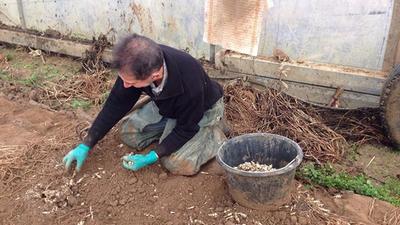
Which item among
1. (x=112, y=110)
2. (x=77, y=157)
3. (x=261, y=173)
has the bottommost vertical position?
(x=77, y=157)

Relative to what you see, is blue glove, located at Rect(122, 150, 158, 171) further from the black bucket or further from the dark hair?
the dark hair

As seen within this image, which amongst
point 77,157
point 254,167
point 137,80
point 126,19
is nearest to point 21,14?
point 126,19

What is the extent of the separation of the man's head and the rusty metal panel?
2.03 metres

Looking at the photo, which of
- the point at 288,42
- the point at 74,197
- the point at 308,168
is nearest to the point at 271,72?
the point at 288,42

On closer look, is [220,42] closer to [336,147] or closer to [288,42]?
[288,42]

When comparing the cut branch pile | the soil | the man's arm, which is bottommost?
the soil

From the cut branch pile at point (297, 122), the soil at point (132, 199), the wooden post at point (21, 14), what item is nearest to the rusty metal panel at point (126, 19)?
the wooden post at point (21, 14)

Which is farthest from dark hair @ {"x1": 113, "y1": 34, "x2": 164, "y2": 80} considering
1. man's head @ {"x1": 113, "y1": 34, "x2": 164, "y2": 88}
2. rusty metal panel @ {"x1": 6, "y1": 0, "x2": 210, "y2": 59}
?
rusty metal panel @ {"x1": 6, "y1": 0, "x2": 210, "y2": 59}

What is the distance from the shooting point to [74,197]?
3.24m

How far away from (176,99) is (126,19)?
2476 mm

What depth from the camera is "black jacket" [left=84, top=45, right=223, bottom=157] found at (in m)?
3.07

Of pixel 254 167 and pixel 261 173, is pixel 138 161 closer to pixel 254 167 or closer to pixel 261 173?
pixel 254 167

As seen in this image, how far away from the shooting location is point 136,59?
2699 mm

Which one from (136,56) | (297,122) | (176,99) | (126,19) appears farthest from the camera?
(126,19)
